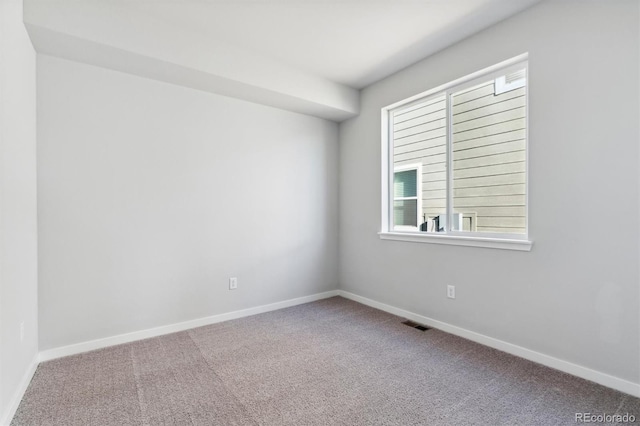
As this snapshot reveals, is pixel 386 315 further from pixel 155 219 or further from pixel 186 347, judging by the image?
pixel 155 219

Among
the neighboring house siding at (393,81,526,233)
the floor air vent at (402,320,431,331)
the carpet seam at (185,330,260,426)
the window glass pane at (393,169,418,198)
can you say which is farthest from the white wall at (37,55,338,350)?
the neighboring house siding at (393,81,526,233)

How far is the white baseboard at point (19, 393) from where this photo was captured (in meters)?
1.65

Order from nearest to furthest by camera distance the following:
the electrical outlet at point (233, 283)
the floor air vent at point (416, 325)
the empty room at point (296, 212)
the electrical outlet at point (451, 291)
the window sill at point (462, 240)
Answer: the empty room at point (296, 212)
the window sill at point (462, 240)
the electrical outlet at point (451, 291)
the floor air vent at point (416, 325)
the electrical outlet at point (233, 283)

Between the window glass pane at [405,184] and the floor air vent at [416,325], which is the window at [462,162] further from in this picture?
the floor air vent at [416,325]

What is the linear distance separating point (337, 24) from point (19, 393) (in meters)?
3.36

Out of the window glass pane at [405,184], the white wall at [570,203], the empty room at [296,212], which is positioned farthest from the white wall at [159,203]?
the white wall at [570,203]

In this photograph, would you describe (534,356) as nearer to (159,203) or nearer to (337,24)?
(337,24)

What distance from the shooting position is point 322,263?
4.14 meters

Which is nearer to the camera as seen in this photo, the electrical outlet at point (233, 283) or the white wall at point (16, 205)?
the white wall at point (16, 205)

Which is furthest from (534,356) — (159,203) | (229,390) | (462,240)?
(159,203)

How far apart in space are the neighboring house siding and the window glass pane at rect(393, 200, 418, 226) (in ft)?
0.47

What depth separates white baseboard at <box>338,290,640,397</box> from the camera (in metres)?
1.95

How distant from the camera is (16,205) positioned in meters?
1.89

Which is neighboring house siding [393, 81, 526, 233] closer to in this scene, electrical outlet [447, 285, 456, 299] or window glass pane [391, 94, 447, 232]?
window glass pane [391, 94, 447, 232]
